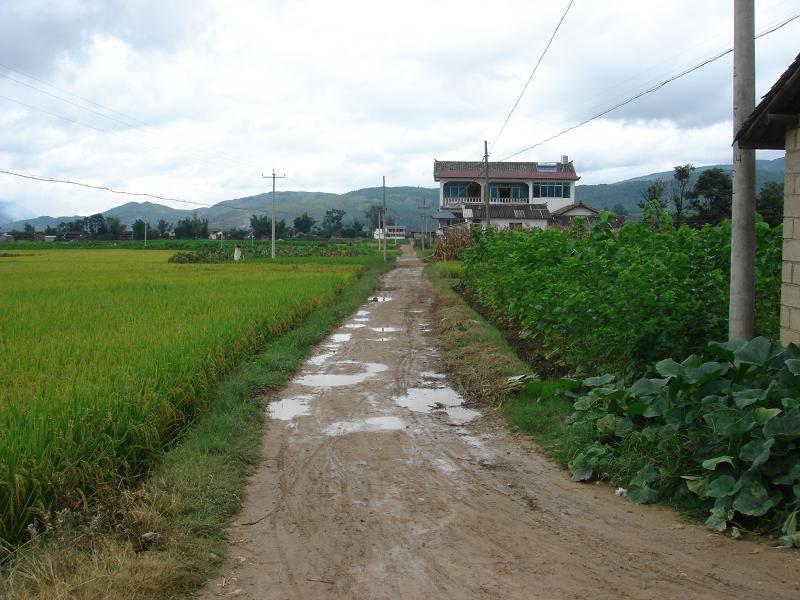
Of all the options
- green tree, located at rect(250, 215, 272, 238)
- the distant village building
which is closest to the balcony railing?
the distant village building

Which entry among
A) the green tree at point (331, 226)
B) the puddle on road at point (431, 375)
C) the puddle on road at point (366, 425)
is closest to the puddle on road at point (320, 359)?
the puddle on road at point (431, 375)

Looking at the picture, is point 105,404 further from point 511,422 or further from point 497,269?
point 497,269

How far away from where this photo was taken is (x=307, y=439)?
7750 mm

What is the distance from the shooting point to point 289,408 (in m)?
9.23

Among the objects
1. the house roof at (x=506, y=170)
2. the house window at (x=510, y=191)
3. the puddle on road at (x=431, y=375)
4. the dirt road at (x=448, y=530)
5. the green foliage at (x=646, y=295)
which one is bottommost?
the dirt road at (x=448, y=530)

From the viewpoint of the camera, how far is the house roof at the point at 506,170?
Result: 6450cm

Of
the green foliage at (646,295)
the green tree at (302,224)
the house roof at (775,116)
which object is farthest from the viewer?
the green tree at (302,224)

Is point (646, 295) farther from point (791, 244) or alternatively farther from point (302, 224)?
point (302, 224)

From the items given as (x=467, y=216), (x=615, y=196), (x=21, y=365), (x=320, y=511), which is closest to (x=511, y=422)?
(x=320, y=511)

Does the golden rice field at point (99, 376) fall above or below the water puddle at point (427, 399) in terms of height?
above

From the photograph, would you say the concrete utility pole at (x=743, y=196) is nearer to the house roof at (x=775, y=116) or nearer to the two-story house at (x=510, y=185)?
the house roof at (x=775, y=116)

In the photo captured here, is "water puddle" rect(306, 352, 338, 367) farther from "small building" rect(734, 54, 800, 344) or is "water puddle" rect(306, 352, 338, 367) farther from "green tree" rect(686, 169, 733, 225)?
"green tree" rect(686, 169, 733, 225)

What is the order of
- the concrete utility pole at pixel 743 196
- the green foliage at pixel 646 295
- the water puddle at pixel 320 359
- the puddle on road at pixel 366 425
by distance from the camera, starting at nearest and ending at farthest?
the concrete utility pole at pixel 743 196 < the green foliage at pixel 646 295 < the puddle on road at pixel 366 425 < the water puddle at pixel 320 359

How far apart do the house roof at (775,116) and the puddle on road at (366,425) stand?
4.72m
